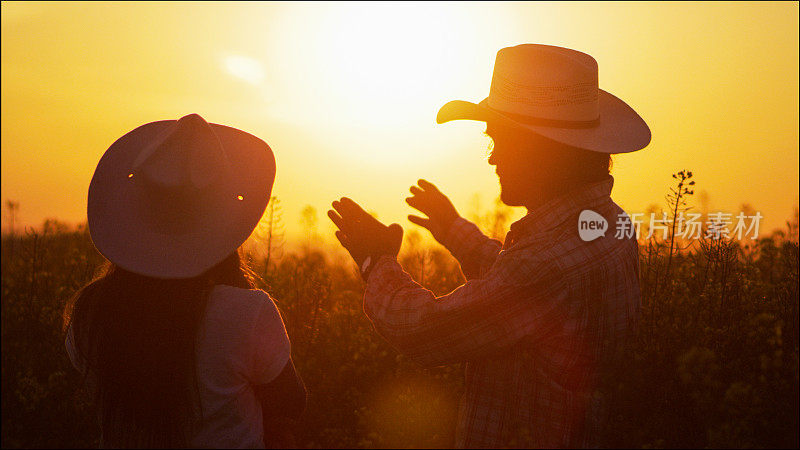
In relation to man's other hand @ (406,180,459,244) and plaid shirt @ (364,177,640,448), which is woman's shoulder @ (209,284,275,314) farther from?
man's other hand @ (406,180,459,244)

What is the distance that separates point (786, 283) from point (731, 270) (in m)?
0.37

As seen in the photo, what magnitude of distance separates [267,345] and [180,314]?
326 millimetres

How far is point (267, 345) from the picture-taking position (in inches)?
84.7

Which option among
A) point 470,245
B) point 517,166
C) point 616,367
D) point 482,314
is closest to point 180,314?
→ point 482,314

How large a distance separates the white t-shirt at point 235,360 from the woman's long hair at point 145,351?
5 centimetres

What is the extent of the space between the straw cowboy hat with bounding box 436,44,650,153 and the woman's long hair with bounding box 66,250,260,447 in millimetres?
1496

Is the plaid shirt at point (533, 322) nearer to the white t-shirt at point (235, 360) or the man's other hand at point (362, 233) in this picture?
the man's other hand at point (362, 233)

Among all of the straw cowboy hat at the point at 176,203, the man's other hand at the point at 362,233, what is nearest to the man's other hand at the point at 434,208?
the man's other hand at the point at 362,233

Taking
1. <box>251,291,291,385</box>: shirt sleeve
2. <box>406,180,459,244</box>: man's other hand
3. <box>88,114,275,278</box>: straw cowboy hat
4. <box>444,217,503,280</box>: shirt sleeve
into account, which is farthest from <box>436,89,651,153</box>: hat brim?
<box>251,291,291,385</box>: shirt sleeve

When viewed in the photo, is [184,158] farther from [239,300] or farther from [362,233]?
[362,233]

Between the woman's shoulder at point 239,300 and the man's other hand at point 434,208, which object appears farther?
the man's other hand at point 434,208

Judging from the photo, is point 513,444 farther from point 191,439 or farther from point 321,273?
point 321,273

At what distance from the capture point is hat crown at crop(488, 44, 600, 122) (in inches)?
110

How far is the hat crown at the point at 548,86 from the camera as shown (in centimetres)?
281
